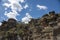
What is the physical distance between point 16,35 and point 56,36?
3101 centimetres

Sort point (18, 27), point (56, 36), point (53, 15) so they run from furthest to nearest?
point (18, 27)
point (53, 15)
point (56, 36)

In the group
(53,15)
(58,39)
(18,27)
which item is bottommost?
(58,39)

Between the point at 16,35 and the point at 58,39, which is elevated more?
the point at 16,35

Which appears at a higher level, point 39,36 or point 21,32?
point 21,32

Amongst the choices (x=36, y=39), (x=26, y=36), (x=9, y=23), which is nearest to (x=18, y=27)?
(x=9, y=23)

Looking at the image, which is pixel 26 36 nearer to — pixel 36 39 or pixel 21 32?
pixel 21 32

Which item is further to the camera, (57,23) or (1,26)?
(1,26)

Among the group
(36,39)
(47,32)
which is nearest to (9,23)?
(36,39)

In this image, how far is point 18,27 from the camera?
69188mm

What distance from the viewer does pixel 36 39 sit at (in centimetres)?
4497

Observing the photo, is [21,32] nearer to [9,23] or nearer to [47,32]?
[9,23]

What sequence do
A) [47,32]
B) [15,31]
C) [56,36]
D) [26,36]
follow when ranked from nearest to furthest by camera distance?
[56,36] → [47,32] → [26,36] → [15,31]

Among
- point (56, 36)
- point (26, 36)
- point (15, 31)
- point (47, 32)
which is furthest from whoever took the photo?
point (15, 31)

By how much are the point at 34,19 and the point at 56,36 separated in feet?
104
